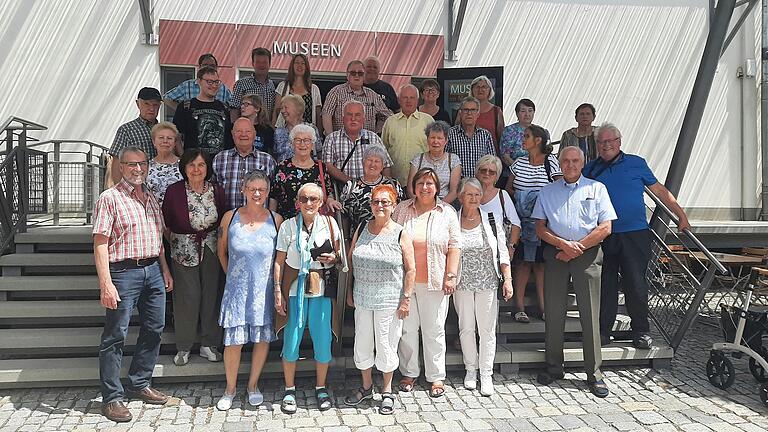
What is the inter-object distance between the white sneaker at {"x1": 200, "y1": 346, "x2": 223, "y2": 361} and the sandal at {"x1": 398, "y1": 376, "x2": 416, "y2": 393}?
4.90ft

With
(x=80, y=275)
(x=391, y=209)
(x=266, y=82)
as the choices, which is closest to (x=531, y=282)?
(x=391, y=209)

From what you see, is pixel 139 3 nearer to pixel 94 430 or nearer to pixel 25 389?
pixel 25 389

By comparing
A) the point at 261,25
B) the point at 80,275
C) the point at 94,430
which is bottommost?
the point at 94,430

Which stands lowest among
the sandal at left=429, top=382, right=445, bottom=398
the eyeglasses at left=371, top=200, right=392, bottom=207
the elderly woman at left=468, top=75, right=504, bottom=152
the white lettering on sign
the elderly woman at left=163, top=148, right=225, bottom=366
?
the sandal at left=429, top=382, right=445, bottom=398

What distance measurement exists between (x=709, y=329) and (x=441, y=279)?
14.1 feet

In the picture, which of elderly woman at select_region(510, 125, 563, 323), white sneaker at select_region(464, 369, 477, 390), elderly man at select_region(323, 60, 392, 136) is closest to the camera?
white sneaker at select_region(464, 369, 477, 390)

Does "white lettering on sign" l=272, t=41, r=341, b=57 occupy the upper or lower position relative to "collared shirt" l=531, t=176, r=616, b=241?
upper

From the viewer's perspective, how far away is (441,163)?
488 cm

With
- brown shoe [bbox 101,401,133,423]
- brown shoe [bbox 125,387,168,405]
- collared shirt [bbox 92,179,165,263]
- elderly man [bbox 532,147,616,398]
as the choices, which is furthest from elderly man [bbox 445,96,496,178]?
brown shoe [bbox 101,401,133,423]

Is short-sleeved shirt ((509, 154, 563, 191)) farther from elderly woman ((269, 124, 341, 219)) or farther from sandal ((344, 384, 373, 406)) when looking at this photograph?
sandal ((344, 384, 373, 406))

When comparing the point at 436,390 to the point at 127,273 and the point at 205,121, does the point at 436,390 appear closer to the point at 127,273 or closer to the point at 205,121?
the point at 127,273

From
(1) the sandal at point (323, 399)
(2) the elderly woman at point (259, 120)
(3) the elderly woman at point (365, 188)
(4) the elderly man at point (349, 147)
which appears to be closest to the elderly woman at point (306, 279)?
(1) the sandal at point (323, 399)

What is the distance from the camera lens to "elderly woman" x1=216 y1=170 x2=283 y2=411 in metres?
4.00

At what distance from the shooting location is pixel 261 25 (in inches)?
370
